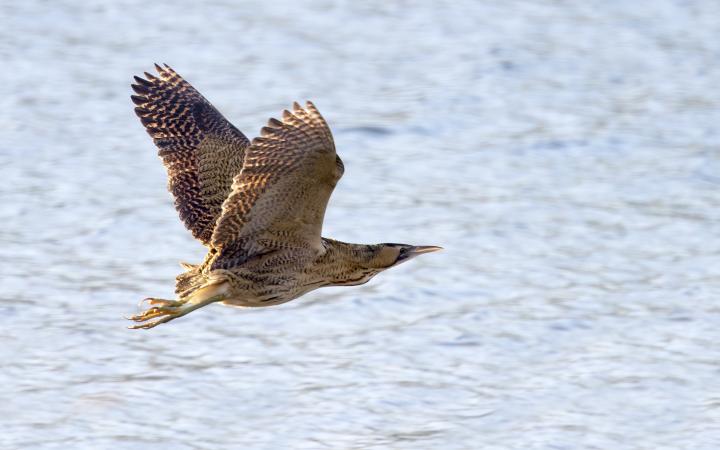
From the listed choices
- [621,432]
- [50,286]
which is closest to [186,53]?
[50,286]

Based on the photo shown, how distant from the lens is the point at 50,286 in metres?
7.19

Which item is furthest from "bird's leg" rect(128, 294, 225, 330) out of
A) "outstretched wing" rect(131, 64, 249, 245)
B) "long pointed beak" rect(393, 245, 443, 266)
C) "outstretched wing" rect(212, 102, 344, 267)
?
"long pointed beak" rect(393, 245, 443, 266)

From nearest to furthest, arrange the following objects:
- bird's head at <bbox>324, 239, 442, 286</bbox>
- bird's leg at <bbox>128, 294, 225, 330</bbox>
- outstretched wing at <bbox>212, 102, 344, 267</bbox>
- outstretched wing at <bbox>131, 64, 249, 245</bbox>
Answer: outstretched wing at <bbox>212, 102, 344, 267</bbox>
bird's leg at <bbox>128, 294, 225, 330</bbox>
bird's head at <bbox>324, 239, 442, 286</bbox>
outstretched wing at <bbox>131, 64, 249, 245</bbox>

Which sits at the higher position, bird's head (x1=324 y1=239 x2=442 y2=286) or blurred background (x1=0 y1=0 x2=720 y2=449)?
bird's head (x1=324 y1=239 x2=442 y2=286)

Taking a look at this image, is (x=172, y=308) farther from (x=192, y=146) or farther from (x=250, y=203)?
(x=192, y=146)

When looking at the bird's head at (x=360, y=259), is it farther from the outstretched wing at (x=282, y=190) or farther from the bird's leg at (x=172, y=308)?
the bird's leg at (x=172, y=308)

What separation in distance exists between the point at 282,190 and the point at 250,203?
130mm

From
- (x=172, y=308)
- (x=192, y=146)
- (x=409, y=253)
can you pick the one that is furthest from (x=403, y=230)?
(x=172, y=308)

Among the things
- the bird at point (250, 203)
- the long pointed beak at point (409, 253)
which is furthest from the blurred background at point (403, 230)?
the bird at point (250, 203)

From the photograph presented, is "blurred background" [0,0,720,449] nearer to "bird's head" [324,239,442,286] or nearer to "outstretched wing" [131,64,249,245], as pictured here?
"bird's head" [324,239,442,286]

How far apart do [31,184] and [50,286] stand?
1186 millimetres

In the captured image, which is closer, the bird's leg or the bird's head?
the bird's leg

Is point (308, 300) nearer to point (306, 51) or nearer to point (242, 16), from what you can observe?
point (306, 51)

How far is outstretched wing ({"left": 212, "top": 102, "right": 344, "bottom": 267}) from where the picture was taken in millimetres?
4531
